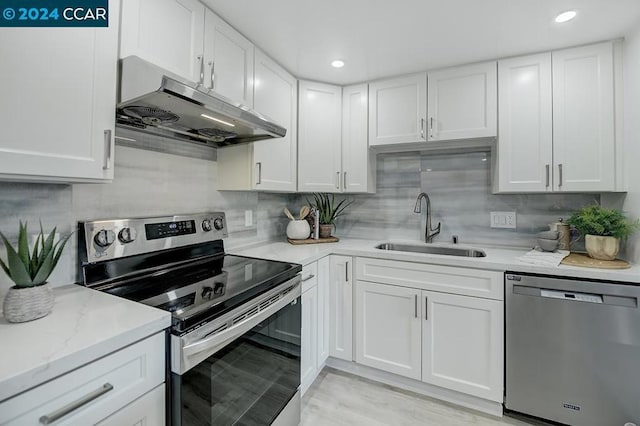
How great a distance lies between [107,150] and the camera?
1.07m

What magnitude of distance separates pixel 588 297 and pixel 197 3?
249 centimetres

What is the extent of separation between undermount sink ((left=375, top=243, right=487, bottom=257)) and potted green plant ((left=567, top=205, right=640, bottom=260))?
0.56m

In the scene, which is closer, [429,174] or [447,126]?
[447,126]

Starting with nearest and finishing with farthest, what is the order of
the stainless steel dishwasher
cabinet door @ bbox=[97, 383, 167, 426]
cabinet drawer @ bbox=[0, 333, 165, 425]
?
cabinet drawer @ bbox=[0, 333, 165, 425] < cabinet door @ bbox=[97, 383, 167, 426] < the stainless steel dishwasher

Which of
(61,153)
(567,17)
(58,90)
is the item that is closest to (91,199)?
(61,153)

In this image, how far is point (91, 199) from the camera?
128 cm

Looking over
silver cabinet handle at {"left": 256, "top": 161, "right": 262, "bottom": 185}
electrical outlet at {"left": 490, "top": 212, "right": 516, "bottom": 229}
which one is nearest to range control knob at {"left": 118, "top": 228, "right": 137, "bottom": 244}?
silver cabinet handle at {"left": 256, "top": 161, "right": 262, "bottom": 185}

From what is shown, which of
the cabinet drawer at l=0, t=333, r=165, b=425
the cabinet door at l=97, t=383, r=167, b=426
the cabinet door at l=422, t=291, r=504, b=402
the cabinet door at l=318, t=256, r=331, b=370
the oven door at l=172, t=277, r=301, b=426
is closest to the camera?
the cabinet drawer at l=0, t=333, r=165, b=425

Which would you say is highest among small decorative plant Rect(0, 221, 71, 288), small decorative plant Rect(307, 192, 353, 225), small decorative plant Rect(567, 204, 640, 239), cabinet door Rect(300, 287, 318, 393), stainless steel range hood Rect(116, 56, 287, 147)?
stainless steel range hood Rect(116, 56, 287, 147)

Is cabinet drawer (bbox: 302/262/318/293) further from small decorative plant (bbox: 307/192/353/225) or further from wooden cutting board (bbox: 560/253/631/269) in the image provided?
wooden cutting board (bbox: 560/253/631/269)

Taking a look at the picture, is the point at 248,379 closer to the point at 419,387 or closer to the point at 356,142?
the point at 419,387

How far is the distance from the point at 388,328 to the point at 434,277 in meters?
0.48

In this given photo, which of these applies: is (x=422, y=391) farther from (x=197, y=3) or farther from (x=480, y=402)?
(x=197, y=3)

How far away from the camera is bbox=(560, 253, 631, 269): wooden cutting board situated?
153 centimetres
